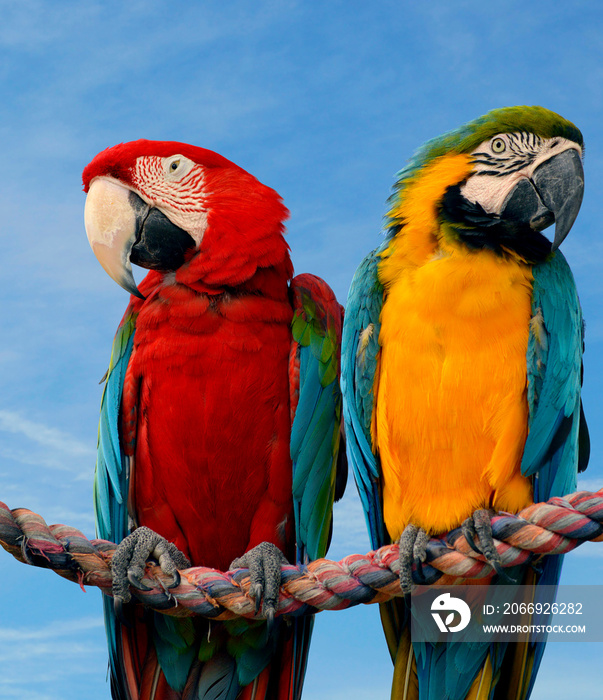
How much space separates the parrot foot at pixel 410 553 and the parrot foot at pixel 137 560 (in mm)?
763

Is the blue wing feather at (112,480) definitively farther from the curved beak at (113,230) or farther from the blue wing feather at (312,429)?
the blue wing feather at (312,429)

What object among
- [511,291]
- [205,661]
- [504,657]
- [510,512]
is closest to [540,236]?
[511,291]

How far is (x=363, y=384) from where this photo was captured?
111 inches

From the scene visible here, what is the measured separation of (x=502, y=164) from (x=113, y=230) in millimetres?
1576

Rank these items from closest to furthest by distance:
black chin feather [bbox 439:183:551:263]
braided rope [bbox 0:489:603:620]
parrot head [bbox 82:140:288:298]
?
braided rope [bbox 0:489:603:620] → black chin feather [bbox 439:183:551:263] → parrot head [bbox 82:140:288:298]

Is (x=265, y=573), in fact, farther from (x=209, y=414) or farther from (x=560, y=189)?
(x=560, y=189)

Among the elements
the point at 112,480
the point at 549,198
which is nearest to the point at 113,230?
the point at 112,480

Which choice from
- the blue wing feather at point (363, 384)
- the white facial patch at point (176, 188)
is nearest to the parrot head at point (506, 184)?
the blue wing feather at point (363, 384)

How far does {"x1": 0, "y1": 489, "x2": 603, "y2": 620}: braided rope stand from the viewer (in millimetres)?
2244

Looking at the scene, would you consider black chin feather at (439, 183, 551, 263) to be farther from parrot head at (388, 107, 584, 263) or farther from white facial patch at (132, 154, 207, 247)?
white facial patch at (132, 154, 207, 247)

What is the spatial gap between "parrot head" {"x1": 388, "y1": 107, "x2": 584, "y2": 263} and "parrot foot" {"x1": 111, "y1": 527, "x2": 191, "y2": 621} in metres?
1.53

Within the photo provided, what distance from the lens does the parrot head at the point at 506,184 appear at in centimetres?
277

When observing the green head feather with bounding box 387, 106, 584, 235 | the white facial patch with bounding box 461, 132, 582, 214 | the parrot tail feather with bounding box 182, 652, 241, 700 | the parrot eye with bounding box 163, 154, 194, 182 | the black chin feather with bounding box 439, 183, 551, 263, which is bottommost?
the parrot tail feather with bounding box 182, 652, 241, 700

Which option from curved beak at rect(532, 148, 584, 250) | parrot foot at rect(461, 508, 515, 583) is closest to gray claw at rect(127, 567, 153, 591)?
parrot foot at rect(461, 508, 515, 583)
